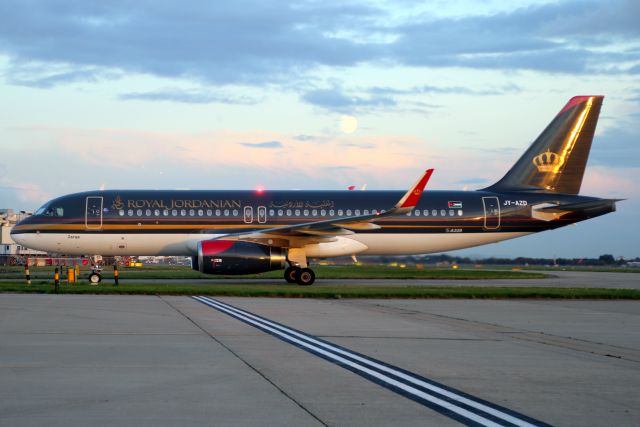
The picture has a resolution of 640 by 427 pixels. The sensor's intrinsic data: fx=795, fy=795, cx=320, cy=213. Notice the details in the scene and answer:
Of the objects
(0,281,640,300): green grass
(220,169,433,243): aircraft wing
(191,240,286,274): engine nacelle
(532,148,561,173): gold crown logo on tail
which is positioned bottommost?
(0,281,640,300): green grass

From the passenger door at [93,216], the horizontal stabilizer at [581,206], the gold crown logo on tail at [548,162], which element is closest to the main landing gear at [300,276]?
the passenger door at [93,216]

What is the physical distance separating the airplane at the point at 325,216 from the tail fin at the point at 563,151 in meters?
0.04

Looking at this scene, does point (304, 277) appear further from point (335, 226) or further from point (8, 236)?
point (8, 236)

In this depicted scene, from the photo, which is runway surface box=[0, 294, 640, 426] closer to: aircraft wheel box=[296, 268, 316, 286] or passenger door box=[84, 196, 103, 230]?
aircraft wheel box=[296, 268, 316, 286]

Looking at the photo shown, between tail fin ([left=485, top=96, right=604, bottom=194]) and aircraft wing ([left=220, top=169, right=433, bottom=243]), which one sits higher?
tail fin ([left=485, top=96, right=604, bottom=194])

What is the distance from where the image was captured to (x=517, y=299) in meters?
23.8

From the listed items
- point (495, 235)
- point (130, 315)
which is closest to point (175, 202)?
point (495, 235)

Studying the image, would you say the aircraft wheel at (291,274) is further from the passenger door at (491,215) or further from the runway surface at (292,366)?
the runway surface at (292,366)

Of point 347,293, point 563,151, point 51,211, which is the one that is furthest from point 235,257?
point 563,151

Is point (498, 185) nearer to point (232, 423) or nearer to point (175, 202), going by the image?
point (175, 202)

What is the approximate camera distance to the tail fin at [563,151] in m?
34.7

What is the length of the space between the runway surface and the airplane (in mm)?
13398

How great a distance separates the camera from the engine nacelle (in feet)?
94.1

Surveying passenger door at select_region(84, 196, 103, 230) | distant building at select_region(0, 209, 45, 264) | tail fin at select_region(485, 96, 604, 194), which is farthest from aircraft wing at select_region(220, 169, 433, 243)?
distant building at select_region(0, 209, 45, 264)
